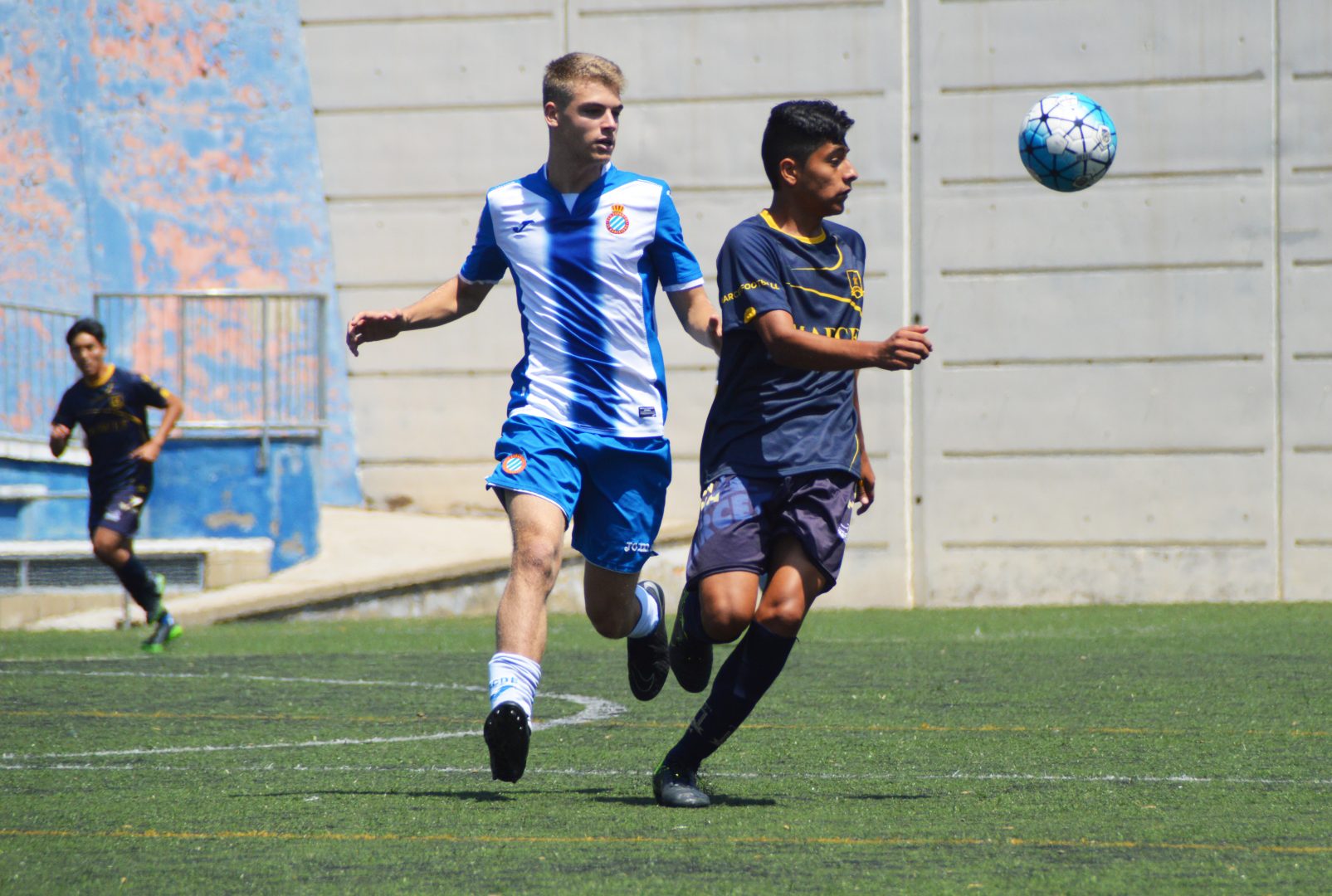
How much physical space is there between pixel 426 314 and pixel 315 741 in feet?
5.58

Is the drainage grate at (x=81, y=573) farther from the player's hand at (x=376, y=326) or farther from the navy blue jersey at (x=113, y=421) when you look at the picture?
the player's hand at (x=376, y=326)

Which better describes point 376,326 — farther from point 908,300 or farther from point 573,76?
point 908,300

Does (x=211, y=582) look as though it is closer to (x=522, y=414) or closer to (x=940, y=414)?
(x=940, y=414)

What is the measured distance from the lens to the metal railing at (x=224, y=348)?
1503 centimetres

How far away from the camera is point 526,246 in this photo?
209 inches

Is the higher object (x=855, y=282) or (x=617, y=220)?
(x=617, y=220)

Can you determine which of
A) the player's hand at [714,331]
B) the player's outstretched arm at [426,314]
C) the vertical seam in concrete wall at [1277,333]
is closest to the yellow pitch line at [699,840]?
the player's hand at [714,331]

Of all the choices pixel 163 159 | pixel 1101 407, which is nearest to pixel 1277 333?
pixel 1101 407

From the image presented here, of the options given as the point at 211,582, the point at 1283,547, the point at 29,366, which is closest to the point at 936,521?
the point at 1283,547

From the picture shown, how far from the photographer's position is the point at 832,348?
457 cm

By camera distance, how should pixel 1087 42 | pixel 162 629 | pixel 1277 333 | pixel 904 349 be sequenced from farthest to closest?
pixel 1087 42 → pixel 1277 333 → pixel 162 629 → pixel 904 349

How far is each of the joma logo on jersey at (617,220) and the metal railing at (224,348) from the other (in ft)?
32.6

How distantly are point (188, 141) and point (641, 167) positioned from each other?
14.5 feet

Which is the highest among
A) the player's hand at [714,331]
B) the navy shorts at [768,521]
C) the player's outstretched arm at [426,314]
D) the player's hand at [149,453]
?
the player's outstretched arm at [426,314]
